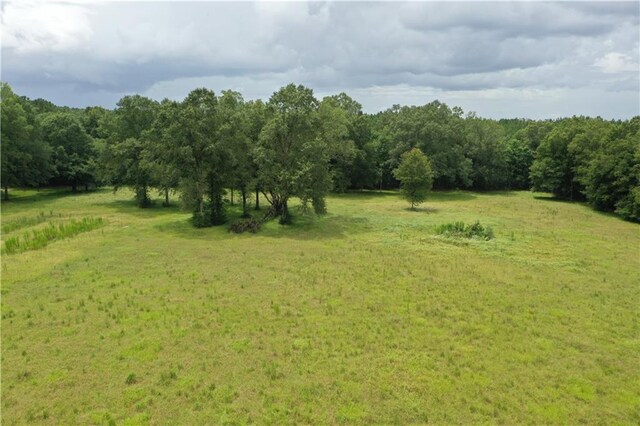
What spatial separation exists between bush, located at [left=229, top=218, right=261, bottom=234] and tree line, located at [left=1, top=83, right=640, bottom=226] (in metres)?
3.21

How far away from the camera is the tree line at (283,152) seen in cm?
4125

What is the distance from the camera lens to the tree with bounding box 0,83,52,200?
5447 centimetres

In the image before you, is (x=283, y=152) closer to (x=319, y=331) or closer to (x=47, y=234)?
(x=47, y=234)

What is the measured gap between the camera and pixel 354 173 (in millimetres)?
74250

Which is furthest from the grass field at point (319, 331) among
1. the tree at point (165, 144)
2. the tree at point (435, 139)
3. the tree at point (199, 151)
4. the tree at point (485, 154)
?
the tree at point (485, 154)

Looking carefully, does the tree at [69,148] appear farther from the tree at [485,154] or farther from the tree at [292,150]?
the tree at [485,154]

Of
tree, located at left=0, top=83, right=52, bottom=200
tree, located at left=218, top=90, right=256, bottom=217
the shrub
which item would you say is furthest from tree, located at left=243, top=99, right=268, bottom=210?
tree, located at left=0, top=83, right=52, bottom=200

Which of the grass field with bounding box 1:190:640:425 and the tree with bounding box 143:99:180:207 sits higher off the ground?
the tree with bounding box 143:99:180:207

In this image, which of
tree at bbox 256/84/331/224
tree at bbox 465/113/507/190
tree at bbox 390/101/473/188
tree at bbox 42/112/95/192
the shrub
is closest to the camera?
the shrub

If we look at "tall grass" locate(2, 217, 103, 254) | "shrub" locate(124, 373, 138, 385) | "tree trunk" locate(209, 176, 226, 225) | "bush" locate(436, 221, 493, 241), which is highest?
"tree trunk" locate(209, 176, 226, 225)

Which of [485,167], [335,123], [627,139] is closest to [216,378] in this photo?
[335,123]

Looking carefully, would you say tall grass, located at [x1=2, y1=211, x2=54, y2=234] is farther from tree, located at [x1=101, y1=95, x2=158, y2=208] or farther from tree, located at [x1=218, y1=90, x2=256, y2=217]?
tree, located at [x1=218, y1=90, x2=256, y2=217]

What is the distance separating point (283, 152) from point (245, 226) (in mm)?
8195

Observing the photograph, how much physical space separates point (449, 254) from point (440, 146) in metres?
46.0
